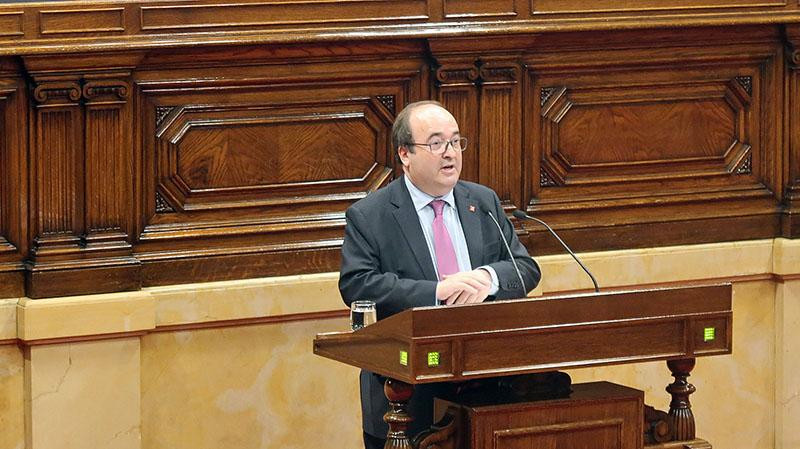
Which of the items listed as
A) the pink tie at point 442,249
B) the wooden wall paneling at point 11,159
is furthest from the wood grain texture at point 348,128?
the pink tie at point 442,249

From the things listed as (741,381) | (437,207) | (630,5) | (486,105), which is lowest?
(741,381)

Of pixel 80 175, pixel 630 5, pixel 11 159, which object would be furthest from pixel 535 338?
pixel 630 5

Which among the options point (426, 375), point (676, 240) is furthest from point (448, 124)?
point (676, 240)

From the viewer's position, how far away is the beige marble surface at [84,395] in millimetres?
5613

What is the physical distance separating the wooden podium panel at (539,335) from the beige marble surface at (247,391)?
124 centimetres

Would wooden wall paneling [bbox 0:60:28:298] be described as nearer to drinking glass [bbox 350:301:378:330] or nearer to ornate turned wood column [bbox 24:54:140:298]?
ornate turned wood column [bbox 24:54:140:298]

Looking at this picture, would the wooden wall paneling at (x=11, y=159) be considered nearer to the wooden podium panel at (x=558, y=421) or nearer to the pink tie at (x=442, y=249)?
the pink tie at (x=442, y=249)

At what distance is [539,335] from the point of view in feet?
14.7

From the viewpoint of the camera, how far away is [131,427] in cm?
577

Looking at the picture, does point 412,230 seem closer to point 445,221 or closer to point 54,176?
point 445,221

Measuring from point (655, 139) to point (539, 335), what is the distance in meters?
2.35

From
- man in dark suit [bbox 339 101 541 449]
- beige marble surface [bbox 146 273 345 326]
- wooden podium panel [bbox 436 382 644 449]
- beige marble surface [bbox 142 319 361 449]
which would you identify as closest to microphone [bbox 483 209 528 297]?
man in dark suit [bbox 339 101 541 449]

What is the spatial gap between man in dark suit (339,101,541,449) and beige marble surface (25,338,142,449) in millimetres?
1113

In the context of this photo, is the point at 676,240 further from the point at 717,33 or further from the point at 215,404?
the point at 215,404
